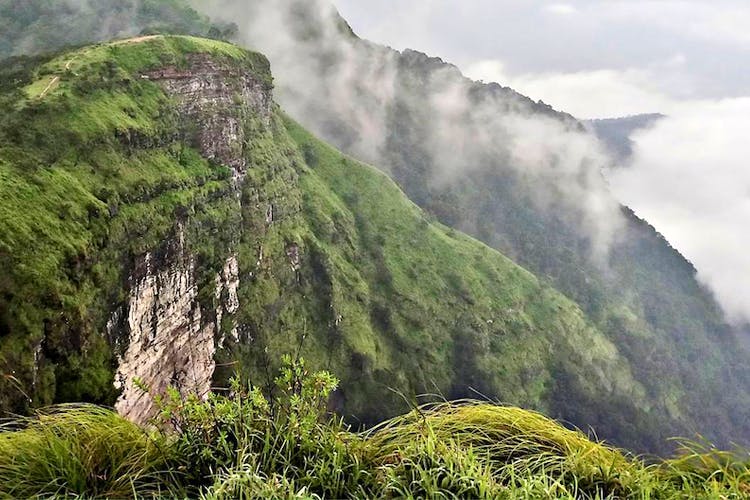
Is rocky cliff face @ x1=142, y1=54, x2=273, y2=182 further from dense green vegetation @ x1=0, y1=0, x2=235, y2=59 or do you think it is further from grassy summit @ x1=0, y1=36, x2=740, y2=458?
dense green vegetation @ x1=0, y1=0, x2=235, y2=59

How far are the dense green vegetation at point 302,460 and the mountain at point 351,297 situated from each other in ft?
2.41

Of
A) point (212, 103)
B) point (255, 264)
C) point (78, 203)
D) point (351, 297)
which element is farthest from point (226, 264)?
point (351, 297)

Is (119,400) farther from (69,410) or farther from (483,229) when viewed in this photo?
(483,229)

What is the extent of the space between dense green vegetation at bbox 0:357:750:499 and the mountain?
735mm

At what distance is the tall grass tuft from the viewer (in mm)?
4125

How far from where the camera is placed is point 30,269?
3095 cm

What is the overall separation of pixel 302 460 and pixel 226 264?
57.4 meters

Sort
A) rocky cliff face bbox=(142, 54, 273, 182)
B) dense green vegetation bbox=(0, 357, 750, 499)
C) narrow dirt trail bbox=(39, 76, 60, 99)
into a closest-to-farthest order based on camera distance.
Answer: dense green vegetation bbox=(0, 357, 750, 499), narrow dirt trail bbox=(39, 76, 60, 99), rocky cliff face bbox=(142, 54, 273, 182)

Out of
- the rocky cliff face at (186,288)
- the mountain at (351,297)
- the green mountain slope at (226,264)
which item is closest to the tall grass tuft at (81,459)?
the mountain at (351,297)

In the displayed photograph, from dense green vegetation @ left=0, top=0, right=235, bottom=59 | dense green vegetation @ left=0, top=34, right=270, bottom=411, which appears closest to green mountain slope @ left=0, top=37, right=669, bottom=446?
dense green vegetation @ left=0, top=34, right=270, bottom=411

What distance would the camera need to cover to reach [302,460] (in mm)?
4414

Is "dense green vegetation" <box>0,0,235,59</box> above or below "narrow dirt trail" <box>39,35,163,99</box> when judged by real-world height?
above

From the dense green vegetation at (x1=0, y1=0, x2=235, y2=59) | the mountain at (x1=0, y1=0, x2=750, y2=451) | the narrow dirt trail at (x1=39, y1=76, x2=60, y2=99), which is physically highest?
the dense green vegetation at (x1=0, y1=0, x2=235, y2=59)

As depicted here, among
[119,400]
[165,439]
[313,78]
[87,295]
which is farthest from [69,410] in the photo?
[313,78]
